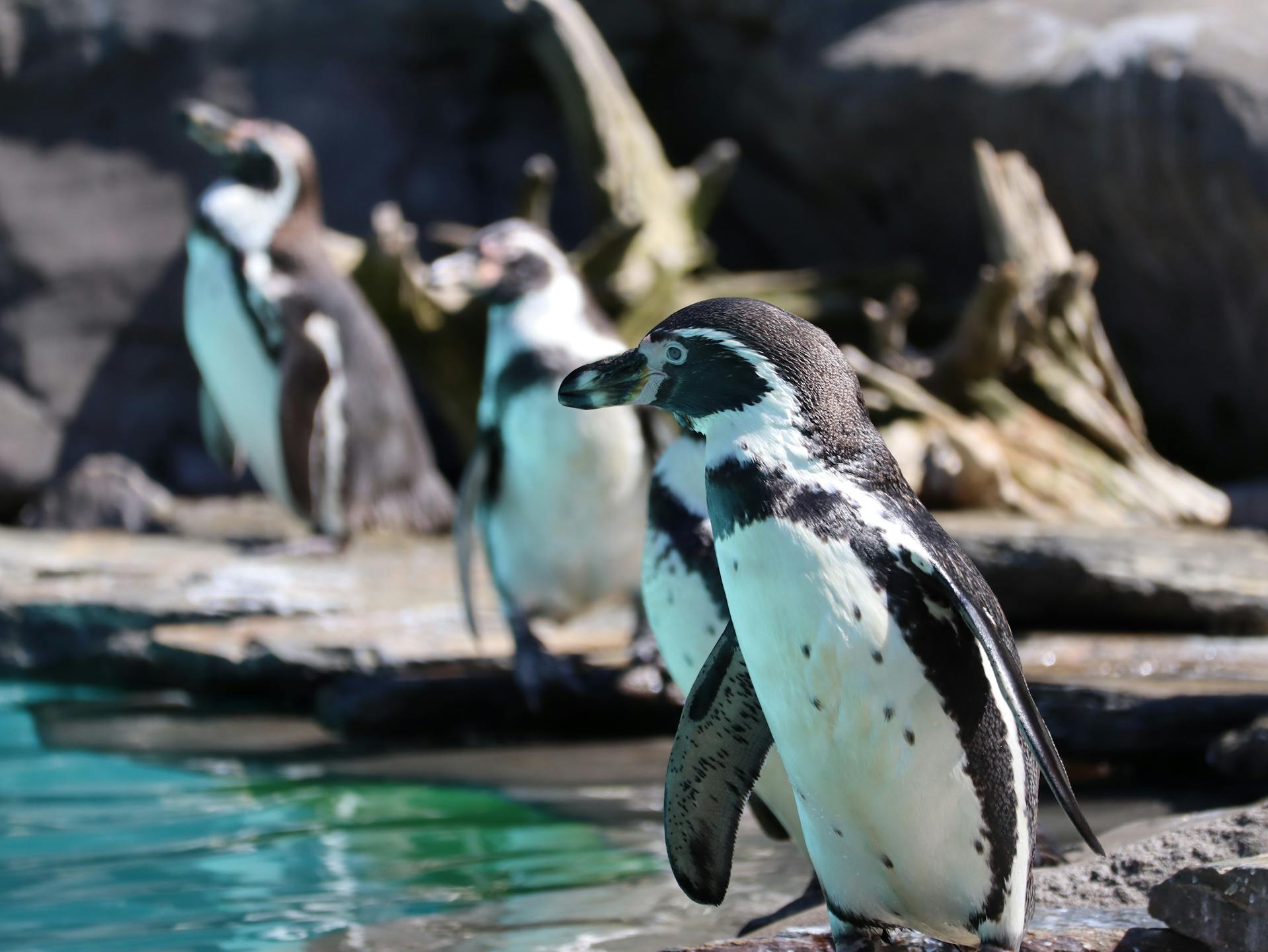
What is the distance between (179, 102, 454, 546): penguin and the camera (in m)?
5.81

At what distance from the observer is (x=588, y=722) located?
→ 4031 mm

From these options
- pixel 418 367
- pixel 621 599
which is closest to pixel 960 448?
pixel 621 599

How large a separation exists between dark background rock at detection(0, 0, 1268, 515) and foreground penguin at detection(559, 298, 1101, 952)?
15.3 ft

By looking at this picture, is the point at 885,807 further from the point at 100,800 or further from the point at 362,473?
the point at 362,473

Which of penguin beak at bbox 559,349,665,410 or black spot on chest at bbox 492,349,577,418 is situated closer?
penguin beak at bbox 559,349,665,410

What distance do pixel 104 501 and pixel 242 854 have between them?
4.31 m

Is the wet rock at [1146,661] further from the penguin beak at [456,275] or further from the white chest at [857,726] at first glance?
the penguin beak at [456,275]

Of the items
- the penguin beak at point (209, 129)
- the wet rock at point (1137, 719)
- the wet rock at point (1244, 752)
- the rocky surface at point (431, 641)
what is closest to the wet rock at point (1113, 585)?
the rocky surface at point (431, 641)

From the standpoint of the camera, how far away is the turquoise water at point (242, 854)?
8.49 feet

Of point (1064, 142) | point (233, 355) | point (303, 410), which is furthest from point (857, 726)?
point (1064, 142)

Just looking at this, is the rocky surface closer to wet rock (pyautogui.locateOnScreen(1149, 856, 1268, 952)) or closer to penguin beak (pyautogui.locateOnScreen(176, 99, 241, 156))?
wet rock (pyautogui.locateOnScreen(1149, 856, 1268, 952))

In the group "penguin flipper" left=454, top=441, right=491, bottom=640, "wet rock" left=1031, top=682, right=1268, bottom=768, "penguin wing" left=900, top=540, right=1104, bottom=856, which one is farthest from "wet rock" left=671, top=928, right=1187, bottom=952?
"penguin flipper" left=454, top=441, right=491, bottom=640

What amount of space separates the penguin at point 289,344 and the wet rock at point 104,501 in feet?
3.20

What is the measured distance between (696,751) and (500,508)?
7.31ft
